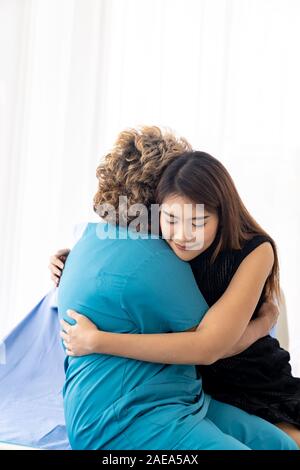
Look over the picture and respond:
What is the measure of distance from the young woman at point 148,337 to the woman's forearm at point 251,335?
3cm

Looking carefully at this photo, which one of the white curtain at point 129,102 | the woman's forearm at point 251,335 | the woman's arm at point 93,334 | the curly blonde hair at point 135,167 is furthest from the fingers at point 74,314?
the white curtain at point 129,102

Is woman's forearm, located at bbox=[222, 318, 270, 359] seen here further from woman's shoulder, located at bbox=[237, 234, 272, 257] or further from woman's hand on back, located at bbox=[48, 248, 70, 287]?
woman's hand on back, located at bbox=[48, 248, 70, 287]

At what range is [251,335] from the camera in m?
1.42

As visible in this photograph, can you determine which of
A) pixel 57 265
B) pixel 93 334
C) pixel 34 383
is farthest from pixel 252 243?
pixel 34 383

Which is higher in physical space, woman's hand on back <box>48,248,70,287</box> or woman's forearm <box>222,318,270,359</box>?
woman's hand on back <box>48,248,70,287</box>

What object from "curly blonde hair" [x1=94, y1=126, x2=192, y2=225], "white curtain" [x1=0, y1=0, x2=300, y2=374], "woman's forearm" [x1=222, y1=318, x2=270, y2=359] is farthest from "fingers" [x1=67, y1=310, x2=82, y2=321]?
"white curtain" [x1=0, y1=0, x2=300, y2=374]

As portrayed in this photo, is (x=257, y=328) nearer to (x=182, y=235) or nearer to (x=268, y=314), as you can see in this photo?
(x=268, y=314)

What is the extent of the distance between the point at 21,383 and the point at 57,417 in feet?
0.72

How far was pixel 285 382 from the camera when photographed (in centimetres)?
149

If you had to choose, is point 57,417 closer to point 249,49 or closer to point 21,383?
point 21,383

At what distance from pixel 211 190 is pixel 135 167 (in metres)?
0.20

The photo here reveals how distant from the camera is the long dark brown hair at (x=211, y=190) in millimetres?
1320

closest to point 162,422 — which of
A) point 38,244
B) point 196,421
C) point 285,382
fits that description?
point 196,421

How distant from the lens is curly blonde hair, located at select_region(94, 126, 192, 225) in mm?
1400
